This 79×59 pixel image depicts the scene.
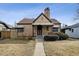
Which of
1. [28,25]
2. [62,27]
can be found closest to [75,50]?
[62,27]

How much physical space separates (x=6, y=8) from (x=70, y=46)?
2983 mm

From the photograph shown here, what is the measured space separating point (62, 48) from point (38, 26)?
4.74 feet

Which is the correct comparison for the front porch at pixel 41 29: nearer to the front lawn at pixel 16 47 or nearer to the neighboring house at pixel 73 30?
the front lawn at pixel 16 47

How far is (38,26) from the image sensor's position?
990 cm

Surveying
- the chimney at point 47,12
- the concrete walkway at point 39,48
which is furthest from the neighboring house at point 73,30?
the concrete walkway at point 39,48

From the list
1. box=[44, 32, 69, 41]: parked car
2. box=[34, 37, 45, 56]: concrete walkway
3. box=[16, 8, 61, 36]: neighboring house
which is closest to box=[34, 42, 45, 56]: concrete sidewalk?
box=[34, 37, 45, 56]: concrete walkway

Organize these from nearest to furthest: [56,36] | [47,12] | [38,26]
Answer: [47,12], [56,36], [38,26]

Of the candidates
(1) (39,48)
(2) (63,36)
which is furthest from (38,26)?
(2) (63,36)

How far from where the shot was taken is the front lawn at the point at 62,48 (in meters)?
8.84

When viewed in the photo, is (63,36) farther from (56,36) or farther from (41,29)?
(41,29)

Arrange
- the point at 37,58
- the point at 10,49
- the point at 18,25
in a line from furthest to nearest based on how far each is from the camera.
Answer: the point at 18,25
the point at 10,49
the point at 37,58

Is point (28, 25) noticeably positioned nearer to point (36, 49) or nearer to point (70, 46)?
point (36, 49)

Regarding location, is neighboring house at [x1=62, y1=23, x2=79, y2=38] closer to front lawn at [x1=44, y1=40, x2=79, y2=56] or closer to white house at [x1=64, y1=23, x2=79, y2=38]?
white house at [x1=64, y1=23, x2=79, y2=38]

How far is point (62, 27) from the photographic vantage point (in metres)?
9.34
